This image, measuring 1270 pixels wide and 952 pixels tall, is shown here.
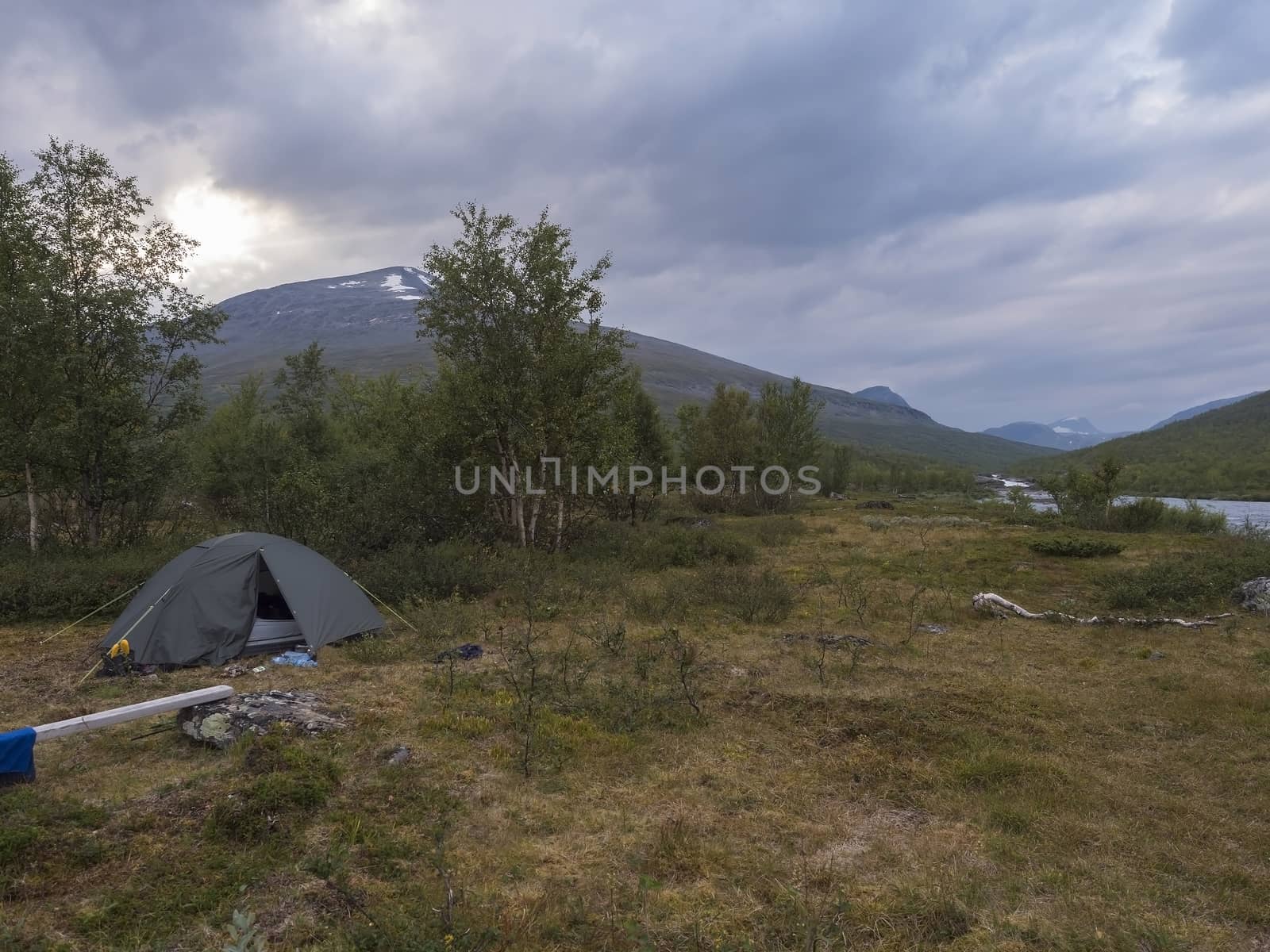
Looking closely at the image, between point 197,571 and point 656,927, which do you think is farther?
point 197,571

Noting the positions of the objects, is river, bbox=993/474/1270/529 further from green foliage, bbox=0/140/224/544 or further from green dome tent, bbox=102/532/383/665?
green foliage, bbox=0/140/224/544

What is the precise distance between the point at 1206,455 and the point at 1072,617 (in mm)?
91326

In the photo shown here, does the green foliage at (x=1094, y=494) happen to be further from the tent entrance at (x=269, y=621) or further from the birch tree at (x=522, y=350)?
the tent entrance at (x=269, y=621)

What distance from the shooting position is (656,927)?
4.05 meters

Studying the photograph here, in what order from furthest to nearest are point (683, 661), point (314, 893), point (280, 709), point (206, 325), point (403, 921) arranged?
point (206, 325) → point (683, 661) → point (280, 709) → point (314, 893) → point (403, 921)

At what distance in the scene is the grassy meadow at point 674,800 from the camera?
160 inches

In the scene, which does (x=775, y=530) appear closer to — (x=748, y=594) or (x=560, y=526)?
(x=560, y=526)

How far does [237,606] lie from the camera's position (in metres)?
9.66

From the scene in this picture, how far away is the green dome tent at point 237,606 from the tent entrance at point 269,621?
0.04ft

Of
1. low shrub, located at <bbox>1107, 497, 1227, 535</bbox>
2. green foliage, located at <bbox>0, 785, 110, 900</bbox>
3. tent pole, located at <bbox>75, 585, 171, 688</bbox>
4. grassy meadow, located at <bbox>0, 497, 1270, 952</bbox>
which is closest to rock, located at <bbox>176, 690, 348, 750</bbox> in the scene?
grassy meadow, located at <bbox>0, 497, 1270, 952</bbox>

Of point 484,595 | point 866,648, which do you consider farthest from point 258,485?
point 866,648

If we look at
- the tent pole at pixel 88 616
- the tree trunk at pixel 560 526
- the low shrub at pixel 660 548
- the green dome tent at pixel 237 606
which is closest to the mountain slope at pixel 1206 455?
the low shrub at pixel 660 548

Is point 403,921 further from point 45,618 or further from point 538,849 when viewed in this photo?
point 45,618

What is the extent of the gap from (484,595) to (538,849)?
8943 millimetres
